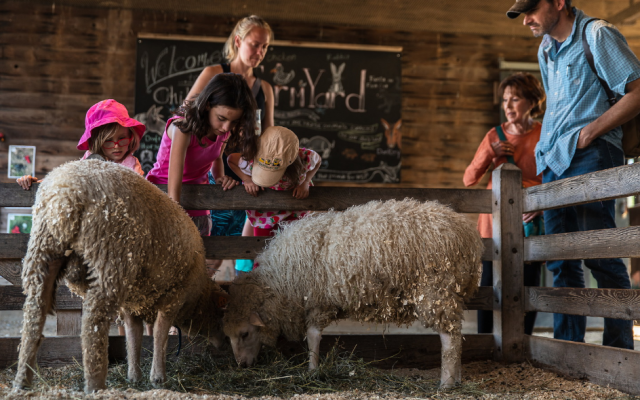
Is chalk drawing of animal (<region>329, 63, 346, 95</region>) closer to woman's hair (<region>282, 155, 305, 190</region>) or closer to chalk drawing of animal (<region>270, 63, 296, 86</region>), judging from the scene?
chalk drawing of animal (<region>270, 63, 296, 86</region>)

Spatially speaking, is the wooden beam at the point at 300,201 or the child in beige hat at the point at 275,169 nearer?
the child in beige hat at the point at 275,169

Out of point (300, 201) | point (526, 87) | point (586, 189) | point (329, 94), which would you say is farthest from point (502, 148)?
point (329, 94)

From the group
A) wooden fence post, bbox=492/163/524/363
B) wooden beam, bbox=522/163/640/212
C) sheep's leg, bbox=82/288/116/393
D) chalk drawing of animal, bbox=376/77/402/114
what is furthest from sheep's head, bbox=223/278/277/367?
chalk drawing of animal, bbox=376/77/402/114

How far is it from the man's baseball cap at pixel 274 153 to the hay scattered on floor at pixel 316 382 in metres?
0.96

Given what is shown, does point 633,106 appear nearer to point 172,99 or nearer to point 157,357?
point 157,357

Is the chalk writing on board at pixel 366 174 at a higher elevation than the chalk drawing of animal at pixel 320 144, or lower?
lower

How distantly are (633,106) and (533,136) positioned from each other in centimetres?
129

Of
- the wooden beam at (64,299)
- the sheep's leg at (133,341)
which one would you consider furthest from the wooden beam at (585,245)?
the sheep's leg at (133,341)

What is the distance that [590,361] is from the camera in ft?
9.01

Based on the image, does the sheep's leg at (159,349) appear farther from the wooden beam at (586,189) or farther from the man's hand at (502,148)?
the man's hand at (502,148)

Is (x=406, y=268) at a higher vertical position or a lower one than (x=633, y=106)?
lower

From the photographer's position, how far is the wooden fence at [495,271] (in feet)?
9.15

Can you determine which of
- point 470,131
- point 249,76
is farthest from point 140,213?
point 470,131

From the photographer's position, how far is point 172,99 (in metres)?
6.21
